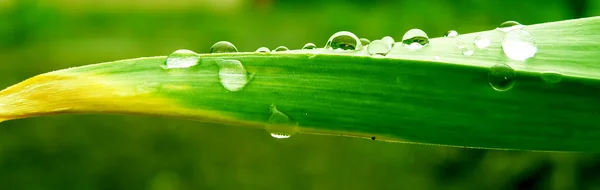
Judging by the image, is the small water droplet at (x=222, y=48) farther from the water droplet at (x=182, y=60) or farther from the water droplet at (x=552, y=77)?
the water droplet at (x=552, y=77)

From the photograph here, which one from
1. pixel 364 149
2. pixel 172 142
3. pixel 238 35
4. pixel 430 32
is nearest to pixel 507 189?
pixel 364 149

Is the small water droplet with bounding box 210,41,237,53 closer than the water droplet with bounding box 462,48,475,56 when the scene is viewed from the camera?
No

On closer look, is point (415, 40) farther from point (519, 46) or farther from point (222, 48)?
point (222, 48)

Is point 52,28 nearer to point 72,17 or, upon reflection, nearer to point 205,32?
point 72,17

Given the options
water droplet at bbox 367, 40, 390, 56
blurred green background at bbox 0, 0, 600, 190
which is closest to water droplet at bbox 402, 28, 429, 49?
water droplet at bbox 367, 40, 390, 56

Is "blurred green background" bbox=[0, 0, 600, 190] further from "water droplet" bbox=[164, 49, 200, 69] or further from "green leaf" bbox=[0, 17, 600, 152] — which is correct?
"water droplet" bbox=[164, 49, 200, 69]

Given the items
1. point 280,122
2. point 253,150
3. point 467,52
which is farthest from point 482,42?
point 253,150
